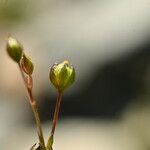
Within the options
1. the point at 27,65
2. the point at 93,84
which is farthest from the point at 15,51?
the point at 93,84

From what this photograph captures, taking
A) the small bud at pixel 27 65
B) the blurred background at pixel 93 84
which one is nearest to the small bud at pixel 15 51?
the small bud at pixel 27 65

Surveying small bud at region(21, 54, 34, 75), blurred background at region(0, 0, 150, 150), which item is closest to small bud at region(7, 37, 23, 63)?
small bud at region(21, 54, 34, 75)

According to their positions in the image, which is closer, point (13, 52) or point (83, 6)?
point (13, 52)

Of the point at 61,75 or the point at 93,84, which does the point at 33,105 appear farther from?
the point at 93,84

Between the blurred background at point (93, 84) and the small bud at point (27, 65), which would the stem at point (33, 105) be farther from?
the blurred background at point (93, 84)

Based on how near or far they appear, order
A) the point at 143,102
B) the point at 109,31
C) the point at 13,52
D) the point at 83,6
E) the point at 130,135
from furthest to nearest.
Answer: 1. the point at 83,6
2. the point at 109,31
3. the point at 143,102
4. the point at 130,135
5. the point at 13,52

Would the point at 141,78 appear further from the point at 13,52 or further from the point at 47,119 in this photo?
the point at 13,52

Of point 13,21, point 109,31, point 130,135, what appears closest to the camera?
point 130,135

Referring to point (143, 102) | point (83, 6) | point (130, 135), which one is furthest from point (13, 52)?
point (83, 6)
